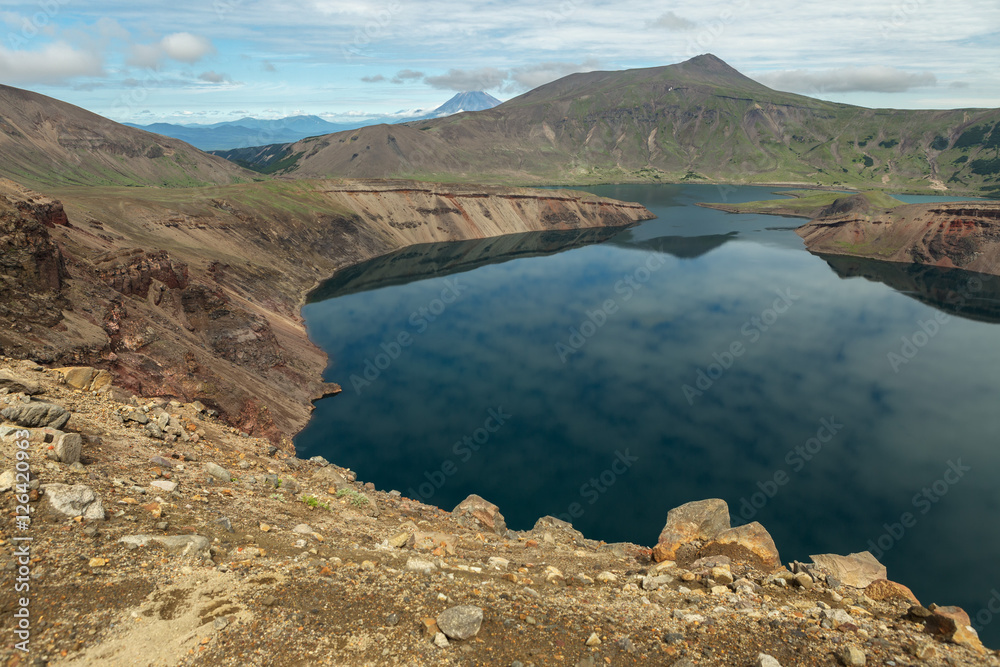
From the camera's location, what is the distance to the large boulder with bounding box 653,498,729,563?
20.4 m

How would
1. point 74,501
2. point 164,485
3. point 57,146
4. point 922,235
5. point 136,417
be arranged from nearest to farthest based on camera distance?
point 74,501, point 164,485, point 136,417, point 922,235, point 57,146

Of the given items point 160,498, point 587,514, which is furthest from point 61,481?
Answer: point 587,514

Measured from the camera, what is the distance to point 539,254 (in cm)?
12756

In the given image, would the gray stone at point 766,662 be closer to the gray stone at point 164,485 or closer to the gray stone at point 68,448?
the gray stone at point 164,485

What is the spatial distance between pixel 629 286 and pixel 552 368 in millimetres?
43425

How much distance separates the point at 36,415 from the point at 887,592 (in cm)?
2622

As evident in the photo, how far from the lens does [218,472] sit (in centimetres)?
1939

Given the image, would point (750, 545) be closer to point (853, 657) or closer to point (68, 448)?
point (853, 657)

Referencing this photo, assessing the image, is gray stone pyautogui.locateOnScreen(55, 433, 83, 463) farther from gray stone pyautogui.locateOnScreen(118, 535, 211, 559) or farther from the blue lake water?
the blue lake water

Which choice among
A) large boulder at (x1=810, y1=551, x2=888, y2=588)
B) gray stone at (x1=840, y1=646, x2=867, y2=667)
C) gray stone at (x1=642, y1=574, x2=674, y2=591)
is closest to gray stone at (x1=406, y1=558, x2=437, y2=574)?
gray stone at (x1=642, y1=574, x2=674, y2=591)

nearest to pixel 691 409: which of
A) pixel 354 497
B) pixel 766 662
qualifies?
pixel 354 497

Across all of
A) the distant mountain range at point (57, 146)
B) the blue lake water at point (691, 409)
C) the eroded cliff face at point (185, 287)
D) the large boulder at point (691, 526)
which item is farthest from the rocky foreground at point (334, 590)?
the distant mountain range at point (57, 146)

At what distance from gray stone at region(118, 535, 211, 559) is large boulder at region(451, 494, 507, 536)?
12.3 m

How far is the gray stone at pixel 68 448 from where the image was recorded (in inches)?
577
